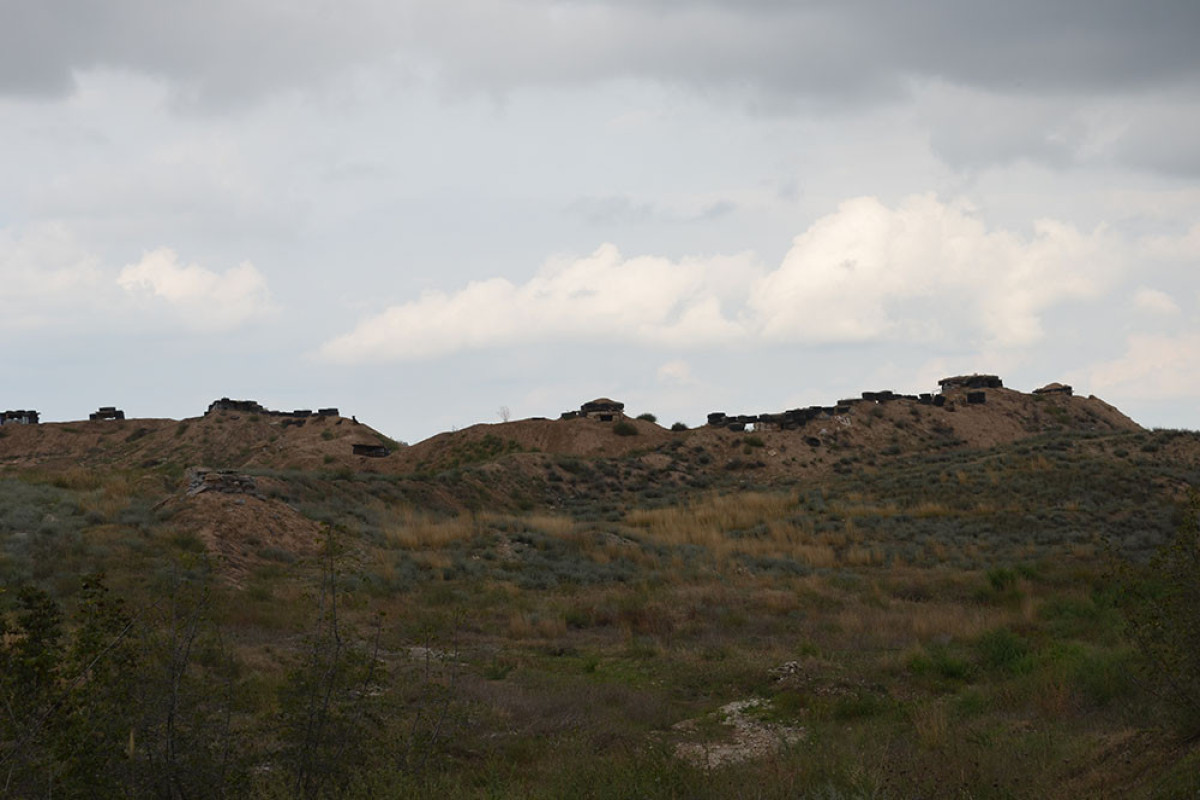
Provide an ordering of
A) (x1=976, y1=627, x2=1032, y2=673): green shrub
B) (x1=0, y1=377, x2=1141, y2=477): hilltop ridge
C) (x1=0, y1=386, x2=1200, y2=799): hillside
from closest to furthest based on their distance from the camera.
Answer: (x1=0, y1=386, x2=1200, y2=799): hillside
(x1=976, y1=627, x2=1032, y2=673): green shrub
(x1=0, y1=377, x2=1141, y2=477): hilltop ridge

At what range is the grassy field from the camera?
267 inches

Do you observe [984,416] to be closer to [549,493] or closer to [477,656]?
[549,493]

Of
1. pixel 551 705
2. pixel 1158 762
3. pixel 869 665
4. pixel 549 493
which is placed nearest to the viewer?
pixel 1158 762

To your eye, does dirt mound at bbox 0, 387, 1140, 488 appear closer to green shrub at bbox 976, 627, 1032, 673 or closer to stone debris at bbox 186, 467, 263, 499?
stone debris at bbox 186, 467, 263, 499

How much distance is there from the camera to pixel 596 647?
Result: 15562 mm

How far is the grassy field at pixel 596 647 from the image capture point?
6.79 m

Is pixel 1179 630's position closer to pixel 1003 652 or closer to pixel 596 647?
pixel 1003 652

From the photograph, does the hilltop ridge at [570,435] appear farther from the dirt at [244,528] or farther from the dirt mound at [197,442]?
the dirt at [244,528]

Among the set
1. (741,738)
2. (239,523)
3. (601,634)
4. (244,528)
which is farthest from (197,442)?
(741,738)

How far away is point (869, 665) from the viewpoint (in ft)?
43.9

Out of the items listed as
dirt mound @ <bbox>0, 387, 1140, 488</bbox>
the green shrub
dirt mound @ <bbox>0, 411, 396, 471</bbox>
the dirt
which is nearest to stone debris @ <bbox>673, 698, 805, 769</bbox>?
the green shrub

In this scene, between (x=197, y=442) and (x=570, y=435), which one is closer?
(x=570, y=435)

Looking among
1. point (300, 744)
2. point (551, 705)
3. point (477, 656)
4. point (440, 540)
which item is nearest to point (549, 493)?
point (440, 540)

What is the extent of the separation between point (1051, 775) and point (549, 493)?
4017cm
